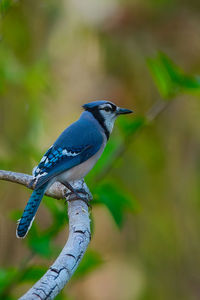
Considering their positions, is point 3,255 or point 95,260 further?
point 3,255

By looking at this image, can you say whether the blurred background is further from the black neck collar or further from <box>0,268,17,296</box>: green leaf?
<box>0,268,17,296</box>: green leaf

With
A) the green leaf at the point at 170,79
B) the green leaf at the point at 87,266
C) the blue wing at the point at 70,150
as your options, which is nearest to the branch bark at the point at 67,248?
the blue wing at the point at 70,150

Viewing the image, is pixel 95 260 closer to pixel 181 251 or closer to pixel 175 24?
pixel 181 251

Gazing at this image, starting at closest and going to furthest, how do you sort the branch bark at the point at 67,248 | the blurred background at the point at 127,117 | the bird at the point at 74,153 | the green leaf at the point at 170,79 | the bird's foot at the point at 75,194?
1. the branch bark at the point at 67,248
2. the bird at the point at 74,153
3. the bird's foot at the point at 75,194
4. the green leaf at the point at 170,79
5. the blurred background at the point at 127,117

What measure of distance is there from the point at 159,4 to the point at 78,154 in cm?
410

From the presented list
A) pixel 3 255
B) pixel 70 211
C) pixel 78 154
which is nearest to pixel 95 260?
pixel 70 211

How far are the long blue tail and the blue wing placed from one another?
42mm

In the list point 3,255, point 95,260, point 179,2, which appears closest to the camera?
point 95,260

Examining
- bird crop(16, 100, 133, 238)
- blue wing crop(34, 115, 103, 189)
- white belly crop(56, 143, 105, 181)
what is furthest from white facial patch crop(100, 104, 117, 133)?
white belly crop(56, 143, 105, 181)

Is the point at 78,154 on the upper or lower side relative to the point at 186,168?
upper

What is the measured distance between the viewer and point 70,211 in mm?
2424

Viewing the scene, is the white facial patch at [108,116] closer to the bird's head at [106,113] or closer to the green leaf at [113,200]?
the bird's head at [106,113]

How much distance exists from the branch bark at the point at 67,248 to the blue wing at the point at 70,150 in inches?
4.1

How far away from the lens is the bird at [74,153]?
2518 mm
